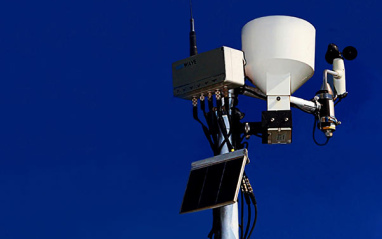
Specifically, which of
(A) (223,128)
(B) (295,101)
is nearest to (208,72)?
(A) (223,128)

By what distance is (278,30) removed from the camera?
25.5 feet

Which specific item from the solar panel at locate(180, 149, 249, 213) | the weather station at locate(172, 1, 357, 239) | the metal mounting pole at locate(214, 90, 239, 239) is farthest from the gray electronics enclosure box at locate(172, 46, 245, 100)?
the metal mounting pole at locate(214, 90, 239, 239)

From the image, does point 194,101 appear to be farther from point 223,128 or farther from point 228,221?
point 228,221

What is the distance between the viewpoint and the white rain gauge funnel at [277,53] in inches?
306

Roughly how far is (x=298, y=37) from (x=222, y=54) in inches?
27.5

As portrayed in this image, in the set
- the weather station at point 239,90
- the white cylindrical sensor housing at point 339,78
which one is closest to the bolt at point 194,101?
the weather station at point 239,90

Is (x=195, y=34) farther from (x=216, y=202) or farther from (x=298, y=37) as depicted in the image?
(x=216, y=202)

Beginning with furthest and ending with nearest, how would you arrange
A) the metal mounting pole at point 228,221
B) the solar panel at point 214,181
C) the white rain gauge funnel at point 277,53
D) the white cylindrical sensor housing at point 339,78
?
the white cylindrical sensor housing at point 339,78 < the white rain gauge funnel at point 277,53 < the metal mounting pole at point 228,221 < the solar panel at point 214,181

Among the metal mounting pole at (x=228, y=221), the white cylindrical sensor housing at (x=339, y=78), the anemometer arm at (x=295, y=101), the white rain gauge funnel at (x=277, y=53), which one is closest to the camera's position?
the metal mounting pole at (x=228, y=221)

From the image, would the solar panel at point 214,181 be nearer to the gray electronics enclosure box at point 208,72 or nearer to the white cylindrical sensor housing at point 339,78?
the gray electronics enclosure box at point 208,72

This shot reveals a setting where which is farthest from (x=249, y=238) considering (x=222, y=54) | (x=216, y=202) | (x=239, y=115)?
(x=222, y=54)

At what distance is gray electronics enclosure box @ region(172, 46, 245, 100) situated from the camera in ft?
25.0

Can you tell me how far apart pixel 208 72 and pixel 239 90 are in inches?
14.0

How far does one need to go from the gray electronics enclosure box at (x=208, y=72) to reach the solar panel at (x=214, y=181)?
0.59 m
